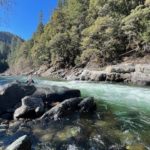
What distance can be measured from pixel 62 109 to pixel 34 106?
187 cm

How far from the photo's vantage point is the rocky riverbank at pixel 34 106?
14.2 m

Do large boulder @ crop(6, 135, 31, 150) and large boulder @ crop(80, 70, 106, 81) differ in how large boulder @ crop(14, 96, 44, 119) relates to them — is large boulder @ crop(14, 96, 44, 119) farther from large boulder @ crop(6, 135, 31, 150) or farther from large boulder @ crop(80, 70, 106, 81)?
large boulder @ crop(80, 70, 106, 81)

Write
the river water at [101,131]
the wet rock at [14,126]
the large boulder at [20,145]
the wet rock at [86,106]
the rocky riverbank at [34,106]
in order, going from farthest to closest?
1. the wet rock at [86,106]
2. the rocky riverbank at [34,106]
3. the wet rock at [14,126]
4. the river water at [101,131]
5. the large boulder at [20,145]

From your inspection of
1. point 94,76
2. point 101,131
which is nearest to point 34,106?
point 101,131

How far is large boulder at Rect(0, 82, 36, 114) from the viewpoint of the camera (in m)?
16.7

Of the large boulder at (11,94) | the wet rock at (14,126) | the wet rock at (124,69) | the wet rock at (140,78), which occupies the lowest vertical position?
the wet rock at (14,126)

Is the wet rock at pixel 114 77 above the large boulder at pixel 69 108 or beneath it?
above

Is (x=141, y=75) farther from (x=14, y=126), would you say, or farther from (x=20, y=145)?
(x=20, y=145)

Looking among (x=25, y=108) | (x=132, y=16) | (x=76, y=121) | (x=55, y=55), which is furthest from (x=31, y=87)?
(x=55, y=55)

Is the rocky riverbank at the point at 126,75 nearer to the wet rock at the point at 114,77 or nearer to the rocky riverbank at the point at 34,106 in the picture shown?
the wet rock at the point at 114,77

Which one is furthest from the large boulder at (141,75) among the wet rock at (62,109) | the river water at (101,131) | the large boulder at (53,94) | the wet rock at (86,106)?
the wet rock at (62,109)

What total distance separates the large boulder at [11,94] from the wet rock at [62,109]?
3.55 metres

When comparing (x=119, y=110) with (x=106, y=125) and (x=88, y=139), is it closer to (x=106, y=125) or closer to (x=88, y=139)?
(x=106, y=125)

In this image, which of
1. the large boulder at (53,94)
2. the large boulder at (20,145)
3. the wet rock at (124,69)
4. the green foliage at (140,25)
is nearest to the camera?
the large boulder at (20,145)
